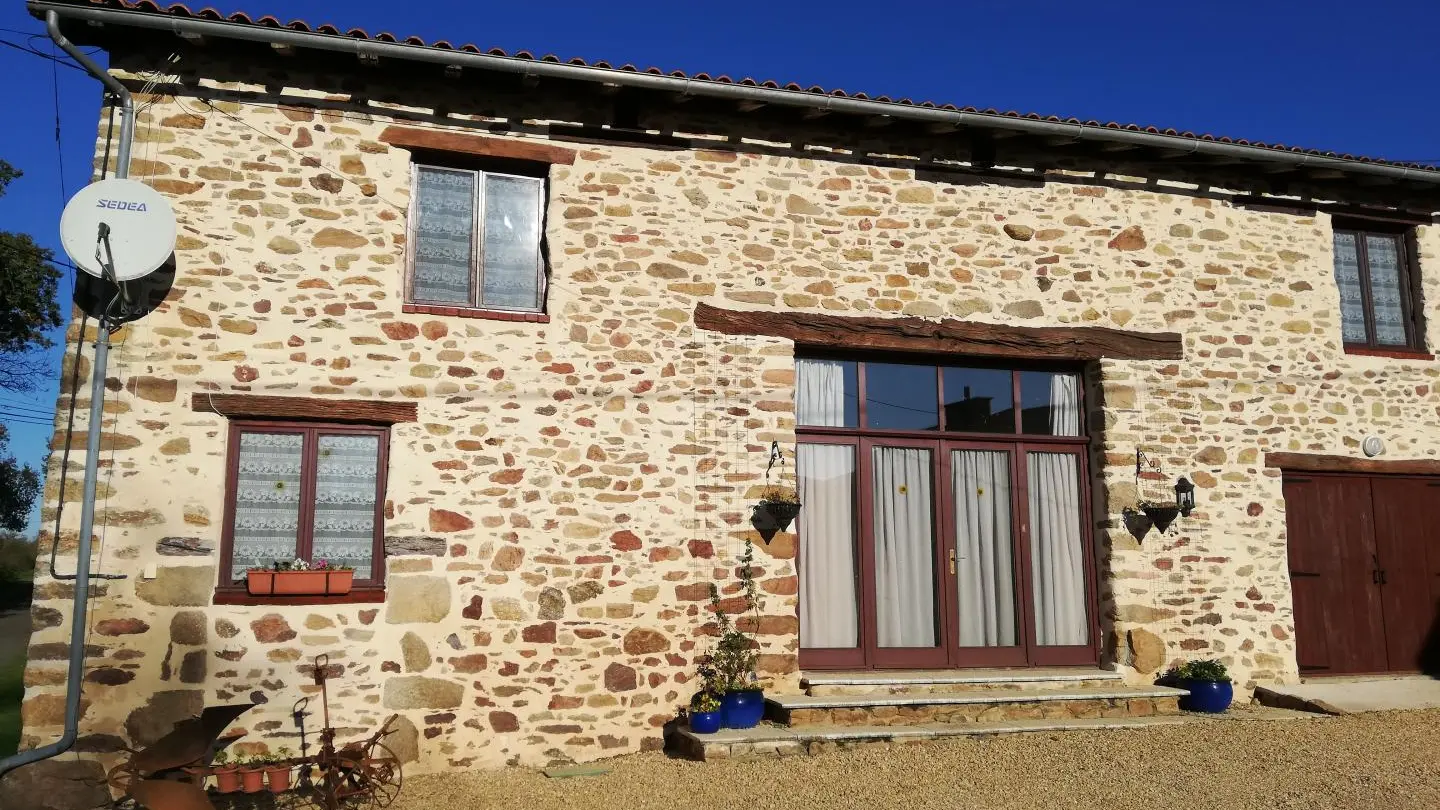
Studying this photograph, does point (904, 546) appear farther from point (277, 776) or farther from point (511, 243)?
point (277, 776)

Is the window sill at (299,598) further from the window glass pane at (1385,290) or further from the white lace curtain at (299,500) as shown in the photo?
the window glass pane at (1385,290)

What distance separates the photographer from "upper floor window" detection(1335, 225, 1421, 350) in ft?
29.2

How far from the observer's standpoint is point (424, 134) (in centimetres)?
692

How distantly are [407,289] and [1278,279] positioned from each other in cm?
734

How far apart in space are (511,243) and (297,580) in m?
2.76

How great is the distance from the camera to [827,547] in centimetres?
752

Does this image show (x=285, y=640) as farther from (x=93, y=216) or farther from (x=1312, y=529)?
(x=1312, y=529)

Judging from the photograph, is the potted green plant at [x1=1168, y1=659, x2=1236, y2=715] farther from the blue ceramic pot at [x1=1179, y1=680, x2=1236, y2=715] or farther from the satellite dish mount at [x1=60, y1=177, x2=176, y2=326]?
the satellite dish mount at [x1=60, y1=177, x2=176, y2=326]

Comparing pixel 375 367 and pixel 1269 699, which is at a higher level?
pixel 375 367

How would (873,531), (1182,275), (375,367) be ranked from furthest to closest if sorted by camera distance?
(1182,275)
(873,531)
(375,367)

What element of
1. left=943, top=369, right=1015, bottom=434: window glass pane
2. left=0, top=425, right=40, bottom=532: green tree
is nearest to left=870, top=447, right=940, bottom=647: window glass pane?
left=943, top=369, right=1015, bottom=434: window glass pane

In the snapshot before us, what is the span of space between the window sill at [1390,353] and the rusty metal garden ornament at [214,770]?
28.0 feet


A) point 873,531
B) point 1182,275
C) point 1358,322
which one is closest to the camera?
point 873,531

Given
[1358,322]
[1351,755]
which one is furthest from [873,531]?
[1358,322]
